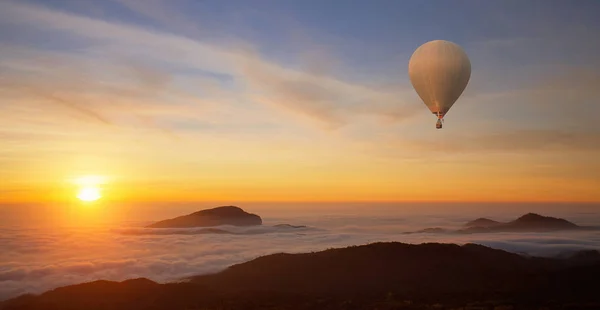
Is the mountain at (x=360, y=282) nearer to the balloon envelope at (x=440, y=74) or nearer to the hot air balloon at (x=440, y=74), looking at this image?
the hot air balloon at (x=440, y=74)

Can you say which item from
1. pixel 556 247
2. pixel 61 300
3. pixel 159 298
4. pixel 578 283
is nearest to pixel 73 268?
pixel 61 300

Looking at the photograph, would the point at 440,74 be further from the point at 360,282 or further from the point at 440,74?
the point at 360,282

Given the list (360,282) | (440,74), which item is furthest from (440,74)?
(360,282)

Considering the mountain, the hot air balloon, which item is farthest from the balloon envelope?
the mountain

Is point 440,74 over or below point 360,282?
over

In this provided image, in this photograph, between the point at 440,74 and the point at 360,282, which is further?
the point at 360,282

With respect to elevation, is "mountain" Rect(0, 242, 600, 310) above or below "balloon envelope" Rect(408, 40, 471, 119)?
below

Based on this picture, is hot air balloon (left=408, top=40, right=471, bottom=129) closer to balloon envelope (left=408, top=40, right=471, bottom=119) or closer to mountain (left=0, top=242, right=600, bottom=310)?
balloon envelope (left=408, top=40, right=471, bottom=119)

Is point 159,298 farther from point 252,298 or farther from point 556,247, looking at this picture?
point 556,247
